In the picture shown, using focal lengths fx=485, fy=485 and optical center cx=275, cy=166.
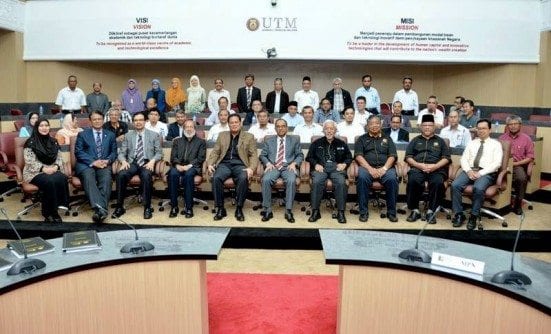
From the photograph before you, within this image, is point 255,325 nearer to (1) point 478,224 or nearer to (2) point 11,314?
(2) point 11,314

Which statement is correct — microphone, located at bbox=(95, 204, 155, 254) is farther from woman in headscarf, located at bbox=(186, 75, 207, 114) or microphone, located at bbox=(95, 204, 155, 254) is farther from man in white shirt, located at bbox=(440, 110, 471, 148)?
woman in headscarf, located at bbox=(186, 75, 207, 114)

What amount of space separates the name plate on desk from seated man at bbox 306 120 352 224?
2734mm

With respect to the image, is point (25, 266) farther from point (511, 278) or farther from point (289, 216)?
point (289, 216)

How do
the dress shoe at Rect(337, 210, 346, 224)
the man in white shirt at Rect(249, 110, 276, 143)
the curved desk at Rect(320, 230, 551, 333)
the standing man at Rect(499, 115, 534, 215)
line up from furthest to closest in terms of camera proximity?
the man in white shirt at Rect(249, 110, 276, 143) < the standing man at Rect(499, 115, 534, 215) < the dress shoe at Rect(337, 210, 346, 224) < the curved desk at Rect(320, 230, 551, 333)

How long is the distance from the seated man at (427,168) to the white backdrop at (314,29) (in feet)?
13.7

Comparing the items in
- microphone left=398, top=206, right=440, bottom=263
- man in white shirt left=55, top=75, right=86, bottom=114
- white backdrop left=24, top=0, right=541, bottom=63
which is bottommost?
microphone left=398, top=206, right=440, bottom=263

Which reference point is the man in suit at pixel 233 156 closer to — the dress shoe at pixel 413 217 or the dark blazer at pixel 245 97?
the dress shoe at pixel 413 217

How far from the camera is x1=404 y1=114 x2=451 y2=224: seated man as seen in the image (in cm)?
495

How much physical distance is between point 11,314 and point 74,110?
24.6 feet

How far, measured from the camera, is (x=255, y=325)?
9.03ft

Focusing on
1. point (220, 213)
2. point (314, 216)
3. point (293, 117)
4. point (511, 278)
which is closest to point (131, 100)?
point (293, 117)

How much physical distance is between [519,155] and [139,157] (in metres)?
4.26

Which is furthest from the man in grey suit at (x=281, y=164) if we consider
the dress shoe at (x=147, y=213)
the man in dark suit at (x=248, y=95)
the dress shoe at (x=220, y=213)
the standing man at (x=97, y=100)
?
the standing man at (x=97, y=100)

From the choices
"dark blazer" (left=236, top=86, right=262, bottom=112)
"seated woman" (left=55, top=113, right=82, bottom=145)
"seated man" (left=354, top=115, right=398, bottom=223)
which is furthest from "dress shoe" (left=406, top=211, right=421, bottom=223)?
"seated woman" (left=55, top=113, right=82, bottom=145)
